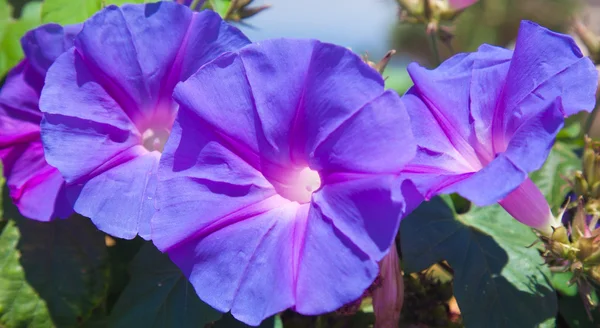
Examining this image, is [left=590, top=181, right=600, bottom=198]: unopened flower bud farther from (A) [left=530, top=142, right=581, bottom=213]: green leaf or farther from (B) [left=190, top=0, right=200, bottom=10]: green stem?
(B) [left=190, top=0, right=200, bottom=10]: green stem

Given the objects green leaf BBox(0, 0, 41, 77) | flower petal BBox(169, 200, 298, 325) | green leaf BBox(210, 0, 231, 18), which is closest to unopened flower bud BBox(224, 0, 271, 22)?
green leaf BBox(210, 0, 231, 18)

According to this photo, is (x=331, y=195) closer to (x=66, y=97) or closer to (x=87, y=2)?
(x=66, y=97)

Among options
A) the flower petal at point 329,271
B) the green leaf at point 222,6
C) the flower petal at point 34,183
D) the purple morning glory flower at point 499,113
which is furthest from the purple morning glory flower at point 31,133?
the purple morning glory flower at point 499,113

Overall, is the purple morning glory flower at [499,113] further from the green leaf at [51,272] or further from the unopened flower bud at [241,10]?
the green leaf at [51,272]

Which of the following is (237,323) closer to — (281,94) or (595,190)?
(281,94)

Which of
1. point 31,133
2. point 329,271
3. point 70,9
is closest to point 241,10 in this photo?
point 70,9

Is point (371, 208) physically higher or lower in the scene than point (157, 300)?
higher
